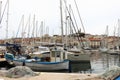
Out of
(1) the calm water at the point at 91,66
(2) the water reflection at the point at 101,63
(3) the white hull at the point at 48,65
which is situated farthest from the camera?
(2) the water reflection at the point at 101,63

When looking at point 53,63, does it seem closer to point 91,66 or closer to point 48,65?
point 48,65

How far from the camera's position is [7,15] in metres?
56.6

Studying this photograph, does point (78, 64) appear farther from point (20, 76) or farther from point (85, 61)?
point (20, 76)

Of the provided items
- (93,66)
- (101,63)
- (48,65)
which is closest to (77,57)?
(93,66)

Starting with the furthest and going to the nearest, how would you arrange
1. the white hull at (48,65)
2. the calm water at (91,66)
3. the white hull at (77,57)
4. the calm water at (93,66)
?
the white hull at (77,57) → the calm water at (93,66) → the calm water at (91,66) → the white hull at (48,65)

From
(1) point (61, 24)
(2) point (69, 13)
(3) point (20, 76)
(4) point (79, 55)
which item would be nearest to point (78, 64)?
(4) point (79, 55)

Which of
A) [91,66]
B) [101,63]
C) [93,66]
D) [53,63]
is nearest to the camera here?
[53,63]

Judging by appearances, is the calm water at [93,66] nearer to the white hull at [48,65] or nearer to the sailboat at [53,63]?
the sailboat at [53,63]

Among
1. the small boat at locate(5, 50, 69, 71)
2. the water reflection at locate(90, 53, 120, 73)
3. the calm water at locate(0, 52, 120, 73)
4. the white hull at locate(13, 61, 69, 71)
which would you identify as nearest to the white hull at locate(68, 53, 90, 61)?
the calm water at locate(0, 52, 120, 73)

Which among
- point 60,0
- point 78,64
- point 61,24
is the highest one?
point 60,0

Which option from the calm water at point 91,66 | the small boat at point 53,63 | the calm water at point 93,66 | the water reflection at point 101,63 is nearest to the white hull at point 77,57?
the calm water at point 91,66

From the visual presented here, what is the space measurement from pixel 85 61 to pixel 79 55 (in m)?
1.24

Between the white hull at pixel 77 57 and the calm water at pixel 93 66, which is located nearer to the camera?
the calm water at pixel 93 66

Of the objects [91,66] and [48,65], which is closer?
[48,65]
